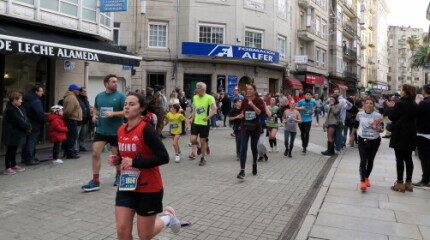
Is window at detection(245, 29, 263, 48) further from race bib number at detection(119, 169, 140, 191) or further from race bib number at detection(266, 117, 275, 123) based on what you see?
race bib number at detection(119, 169, 140, 191)

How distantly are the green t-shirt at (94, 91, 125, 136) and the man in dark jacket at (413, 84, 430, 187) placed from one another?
525 cm

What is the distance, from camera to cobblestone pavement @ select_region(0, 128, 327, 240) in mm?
4195

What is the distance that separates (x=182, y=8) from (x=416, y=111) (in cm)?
1984

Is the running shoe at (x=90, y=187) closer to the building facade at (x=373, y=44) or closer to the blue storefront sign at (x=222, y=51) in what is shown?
the blue storefront sign at (x=222, y=51)

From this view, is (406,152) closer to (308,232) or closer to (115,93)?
(308,232)

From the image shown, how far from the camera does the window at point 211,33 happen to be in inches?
957

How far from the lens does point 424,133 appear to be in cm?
640

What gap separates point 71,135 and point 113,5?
19.8 feet

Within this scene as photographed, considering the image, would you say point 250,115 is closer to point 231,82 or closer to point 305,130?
point 305,130

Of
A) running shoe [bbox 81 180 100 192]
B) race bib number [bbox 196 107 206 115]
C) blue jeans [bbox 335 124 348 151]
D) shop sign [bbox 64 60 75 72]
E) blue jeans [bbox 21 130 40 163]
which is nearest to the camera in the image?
running shoe [bbox 81 180 100 192]

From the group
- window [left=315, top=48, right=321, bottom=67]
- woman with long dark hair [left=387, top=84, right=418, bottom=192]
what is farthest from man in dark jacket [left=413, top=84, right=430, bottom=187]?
window [left=315, top=48, right=321, bottom=67]

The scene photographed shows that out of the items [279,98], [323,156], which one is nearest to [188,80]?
[279,98]

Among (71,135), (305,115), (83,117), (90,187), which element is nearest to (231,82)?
→ (305,115)

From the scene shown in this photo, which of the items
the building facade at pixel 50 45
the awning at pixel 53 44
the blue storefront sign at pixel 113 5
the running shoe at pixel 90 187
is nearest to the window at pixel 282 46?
the building facade at pixel 50 45
